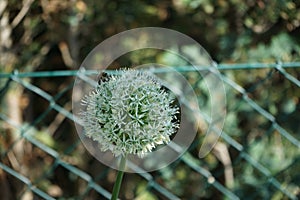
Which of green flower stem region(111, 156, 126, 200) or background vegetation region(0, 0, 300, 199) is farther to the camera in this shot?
background vegetation region(0, 0, 300, 199)

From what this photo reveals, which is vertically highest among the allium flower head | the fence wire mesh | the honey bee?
the fence wire mesh

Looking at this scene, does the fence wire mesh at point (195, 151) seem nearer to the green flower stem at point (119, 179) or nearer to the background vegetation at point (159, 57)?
the background vegetation at point (159, 57)

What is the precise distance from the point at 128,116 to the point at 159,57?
1.31 metres

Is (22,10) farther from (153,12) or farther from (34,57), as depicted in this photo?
(153,12)

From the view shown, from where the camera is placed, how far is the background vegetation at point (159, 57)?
6.22 feet

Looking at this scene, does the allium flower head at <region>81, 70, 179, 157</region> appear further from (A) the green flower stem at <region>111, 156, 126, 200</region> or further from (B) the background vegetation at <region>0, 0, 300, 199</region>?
(B) the background vegetation at <region>0, 0, 300, 199</region>

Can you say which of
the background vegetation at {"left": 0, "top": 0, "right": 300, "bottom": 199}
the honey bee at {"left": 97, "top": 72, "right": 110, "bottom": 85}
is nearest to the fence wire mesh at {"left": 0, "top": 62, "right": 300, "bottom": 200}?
the background vegetation at {"left": 0, "top": 0, "right": 300, "bottom": 199}

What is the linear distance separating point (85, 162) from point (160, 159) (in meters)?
0.39

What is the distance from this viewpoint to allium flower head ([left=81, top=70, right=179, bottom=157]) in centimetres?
60

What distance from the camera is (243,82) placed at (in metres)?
1.96

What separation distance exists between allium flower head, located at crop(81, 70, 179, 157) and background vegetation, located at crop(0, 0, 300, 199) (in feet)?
3.97

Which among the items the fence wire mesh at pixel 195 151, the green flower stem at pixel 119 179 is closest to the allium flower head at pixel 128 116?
the green flower stem at pixel 119 179

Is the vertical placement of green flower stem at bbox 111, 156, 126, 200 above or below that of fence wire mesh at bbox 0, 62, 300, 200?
below

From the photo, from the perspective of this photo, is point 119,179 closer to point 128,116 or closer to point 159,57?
point 128,116
